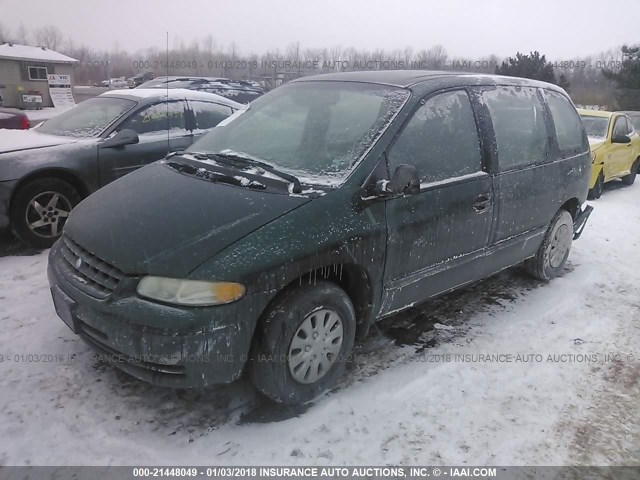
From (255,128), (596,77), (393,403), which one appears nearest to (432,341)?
(393,403)

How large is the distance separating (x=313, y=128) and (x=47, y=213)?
120 inches

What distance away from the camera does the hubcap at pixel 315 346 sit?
2.72 m

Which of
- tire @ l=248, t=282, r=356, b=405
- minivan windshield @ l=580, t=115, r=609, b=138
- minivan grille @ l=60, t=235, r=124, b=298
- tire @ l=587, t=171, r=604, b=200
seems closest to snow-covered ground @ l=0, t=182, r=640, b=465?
tire @ l=248, t=282, r=356, b=405

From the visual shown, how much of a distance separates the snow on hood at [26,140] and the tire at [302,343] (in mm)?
3636

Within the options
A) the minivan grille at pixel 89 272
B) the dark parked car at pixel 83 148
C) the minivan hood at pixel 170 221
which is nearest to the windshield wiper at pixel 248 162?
the minivan hood at pixel 170 221

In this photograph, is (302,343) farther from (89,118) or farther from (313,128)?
(89,118)

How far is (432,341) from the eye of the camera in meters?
3.66

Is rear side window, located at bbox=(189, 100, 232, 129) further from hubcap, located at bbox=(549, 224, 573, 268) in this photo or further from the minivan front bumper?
hubcap, located at bbox=(549, 224, 573, 268)

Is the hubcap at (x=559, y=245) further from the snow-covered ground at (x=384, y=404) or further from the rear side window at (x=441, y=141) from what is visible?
the rear side window at (x=441, y=141)

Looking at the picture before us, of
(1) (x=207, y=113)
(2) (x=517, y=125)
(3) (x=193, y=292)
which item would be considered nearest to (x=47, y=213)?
(1) (x=207, y=113)

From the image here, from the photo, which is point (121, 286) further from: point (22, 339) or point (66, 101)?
point (66, 101)

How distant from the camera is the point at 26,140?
511cm

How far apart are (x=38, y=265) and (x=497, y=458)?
4044mm

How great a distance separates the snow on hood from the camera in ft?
15.8
